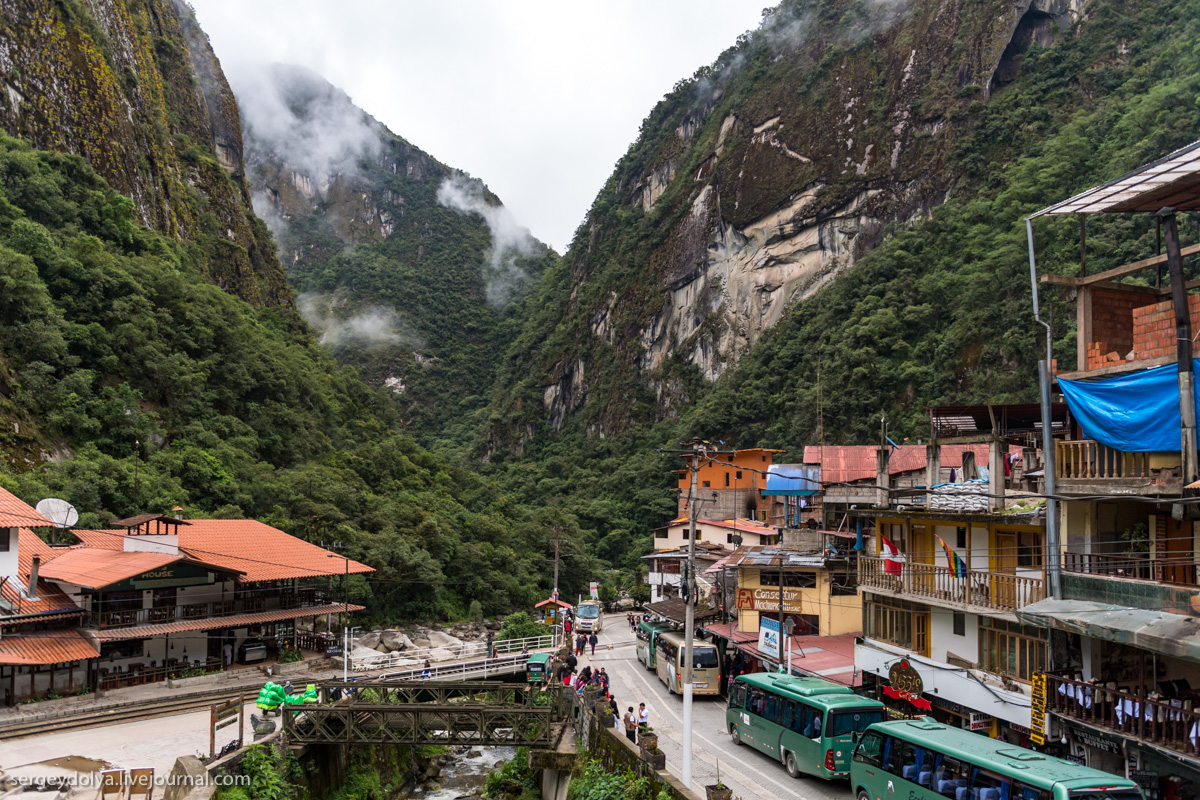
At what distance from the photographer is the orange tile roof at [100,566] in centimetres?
2823

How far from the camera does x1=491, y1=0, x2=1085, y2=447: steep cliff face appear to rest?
94.4 meters

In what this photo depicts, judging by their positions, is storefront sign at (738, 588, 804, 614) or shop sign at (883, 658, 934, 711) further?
storefront sign at (738, 588, 804, 614)

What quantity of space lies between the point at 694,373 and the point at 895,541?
282ft

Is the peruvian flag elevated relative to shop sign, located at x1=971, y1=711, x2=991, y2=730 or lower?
elevated

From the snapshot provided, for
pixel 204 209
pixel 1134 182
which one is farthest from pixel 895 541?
pixel 204 209

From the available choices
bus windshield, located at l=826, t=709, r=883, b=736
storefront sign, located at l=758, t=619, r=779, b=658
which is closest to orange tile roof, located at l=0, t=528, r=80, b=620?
storefront sign, located at l=758, t=619, r=779, b=658

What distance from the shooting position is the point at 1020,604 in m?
19.5

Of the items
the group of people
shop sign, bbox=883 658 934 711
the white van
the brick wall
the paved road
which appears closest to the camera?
the brick wall

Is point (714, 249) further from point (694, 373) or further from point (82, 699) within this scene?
point (82, 699)

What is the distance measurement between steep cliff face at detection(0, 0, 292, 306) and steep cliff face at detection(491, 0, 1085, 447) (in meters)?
52.1

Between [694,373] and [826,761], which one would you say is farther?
[694,373]

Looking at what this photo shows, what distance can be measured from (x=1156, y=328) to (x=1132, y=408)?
1.81 metres

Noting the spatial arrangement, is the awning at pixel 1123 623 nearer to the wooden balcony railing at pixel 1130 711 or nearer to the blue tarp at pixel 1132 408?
the wooden balcony railing at pixel 1130 711

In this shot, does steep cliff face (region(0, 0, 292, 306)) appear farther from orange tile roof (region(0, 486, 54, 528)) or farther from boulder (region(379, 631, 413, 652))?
boulder (region(379, 631, 413, 652))
